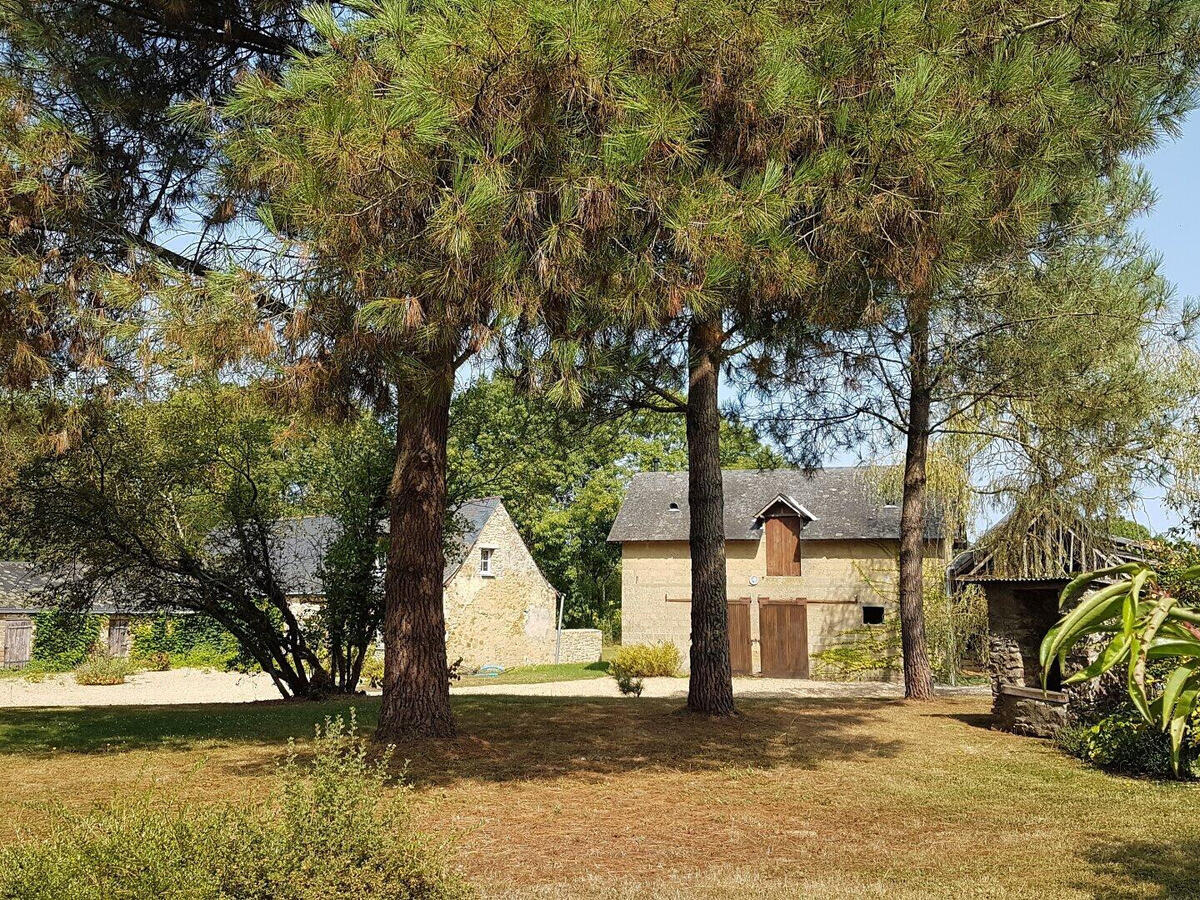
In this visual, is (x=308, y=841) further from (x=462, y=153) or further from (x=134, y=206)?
(x=134, y=206)

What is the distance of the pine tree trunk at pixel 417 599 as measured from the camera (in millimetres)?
9062

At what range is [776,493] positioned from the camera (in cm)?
2842

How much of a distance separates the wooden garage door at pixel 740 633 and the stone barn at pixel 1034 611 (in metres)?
10.8

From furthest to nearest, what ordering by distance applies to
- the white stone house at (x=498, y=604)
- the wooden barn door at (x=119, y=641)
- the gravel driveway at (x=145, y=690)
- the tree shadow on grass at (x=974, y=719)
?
1. the wooden barn door at (x=119, y=641)
2. the white stone house at (x=498, y=604)
3. the gravel driveway at (x=145, y=690)
4. the tree shadow on grass at (x=974, y=719)

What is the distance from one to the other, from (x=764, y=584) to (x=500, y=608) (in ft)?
27.0

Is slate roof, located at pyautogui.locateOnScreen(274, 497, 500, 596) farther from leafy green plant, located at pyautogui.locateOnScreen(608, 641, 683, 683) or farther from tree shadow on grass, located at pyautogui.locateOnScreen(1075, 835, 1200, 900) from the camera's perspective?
tree shadow on grass, located at pyautogui.locateOnScreen(1075, 835, 1200, 900)

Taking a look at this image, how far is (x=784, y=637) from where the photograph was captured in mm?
26453

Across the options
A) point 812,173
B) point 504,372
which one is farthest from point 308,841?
point 812,173

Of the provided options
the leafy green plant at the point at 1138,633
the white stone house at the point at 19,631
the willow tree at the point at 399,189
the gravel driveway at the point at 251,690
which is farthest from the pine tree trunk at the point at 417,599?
the white stone house at the point at 19,631

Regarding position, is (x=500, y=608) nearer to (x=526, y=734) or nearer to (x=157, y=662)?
(x=157, y=662)

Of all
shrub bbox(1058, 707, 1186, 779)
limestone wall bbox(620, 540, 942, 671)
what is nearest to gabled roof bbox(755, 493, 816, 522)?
limestone wall bbox(620, 540, 942, 671)

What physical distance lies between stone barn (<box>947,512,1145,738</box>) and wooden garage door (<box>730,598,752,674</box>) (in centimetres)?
1080

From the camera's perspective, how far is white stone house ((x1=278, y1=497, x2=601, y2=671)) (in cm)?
2861

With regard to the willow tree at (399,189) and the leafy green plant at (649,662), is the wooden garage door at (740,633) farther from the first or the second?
the willow tree at (399,189)
